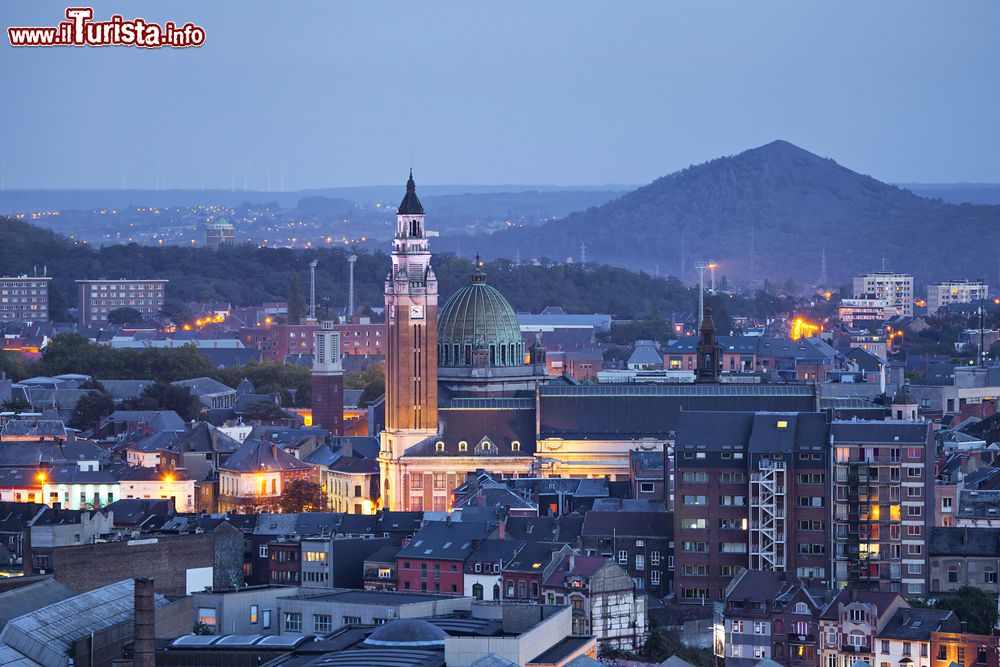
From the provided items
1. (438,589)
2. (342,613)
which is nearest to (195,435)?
(438,589)

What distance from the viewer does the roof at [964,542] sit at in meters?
94.6

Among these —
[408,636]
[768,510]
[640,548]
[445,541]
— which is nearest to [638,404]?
[640,548]

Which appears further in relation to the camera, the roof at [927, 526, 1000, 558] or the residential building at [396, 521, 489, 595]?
the residential building at [396, 521, 489, 595]

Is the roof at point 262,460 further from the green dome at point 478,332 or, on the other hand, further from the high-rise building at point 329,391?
the high-rise building at point 329,391

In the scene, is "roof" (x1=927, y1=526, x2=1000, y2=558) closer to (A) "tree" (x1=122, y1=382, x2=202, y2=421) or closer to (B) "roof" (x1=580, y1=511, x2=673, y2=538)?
(B) "roof" (x1=580, y1=511, x2=673, y2=538)

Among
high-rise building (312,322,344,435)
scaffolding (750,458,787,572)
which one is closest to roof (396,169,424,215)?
high-rise building (312,322,344,435)

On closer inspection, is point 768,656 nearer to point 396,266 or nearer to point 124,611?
point 124,611

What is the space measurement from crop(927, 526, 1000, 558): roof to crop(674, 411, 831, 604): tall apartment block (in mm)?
3688

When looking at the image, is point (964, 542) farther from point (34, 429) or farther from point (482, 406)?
point (34, 429)

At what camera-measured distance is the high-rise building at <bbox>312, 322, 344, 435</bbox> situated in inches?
6171

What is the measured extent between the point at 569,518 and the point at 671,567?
588cm

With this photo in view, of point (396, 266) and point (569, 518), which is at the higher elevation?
point (396, 266)

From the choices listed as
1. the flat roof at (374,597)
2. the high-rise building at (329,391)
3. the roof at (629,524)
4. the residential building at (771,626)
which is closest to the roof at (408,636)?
the flat roof at (374,597)

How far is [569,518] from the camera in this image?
101250mm
